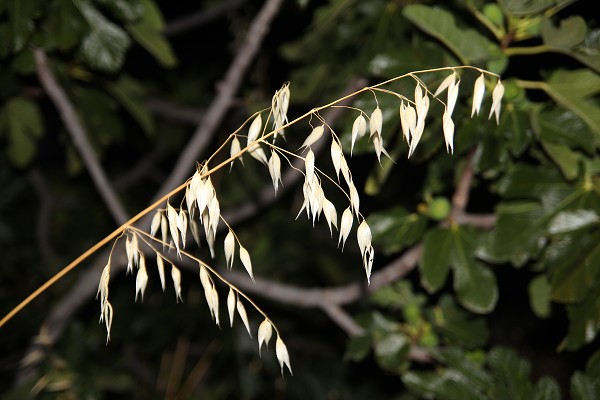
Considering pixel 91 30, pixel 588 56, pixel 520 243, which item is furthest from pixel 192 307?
pixel 588 56

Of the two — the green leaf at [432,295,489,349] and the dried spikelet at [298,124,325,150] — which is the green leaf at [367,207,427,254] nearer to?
the green leaf at [432,295,489,349]

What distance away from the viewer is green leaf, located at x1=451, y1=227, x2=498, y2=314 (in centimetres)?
125

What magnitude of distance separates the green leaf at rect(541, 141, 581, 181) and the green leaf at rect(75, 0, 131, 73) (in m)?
0.73

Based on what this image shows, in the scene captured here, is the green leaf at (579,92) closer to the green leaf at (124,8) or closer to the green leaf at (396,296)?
the green leaf at (396,296)

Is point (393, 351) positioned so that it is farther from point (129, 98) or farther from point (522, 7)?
point (129, 98)

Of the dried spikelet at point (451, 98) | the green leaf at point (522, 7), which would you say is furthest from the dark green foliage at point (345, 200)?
Answer: the dried spikelet at point (451, 98)

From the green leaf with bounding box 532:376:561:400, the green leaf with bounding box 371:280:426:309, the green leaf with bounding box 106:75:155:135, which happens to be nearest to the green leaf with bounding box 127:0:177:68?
the green leaf with bounding box 106:75:155:135

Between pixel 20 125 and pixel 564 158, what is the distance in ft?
3.58

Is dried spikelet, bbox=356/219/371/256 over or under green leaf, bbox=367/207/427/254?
over

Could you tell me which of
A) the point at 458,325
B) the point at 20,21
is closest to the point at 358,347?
the point at 458,325

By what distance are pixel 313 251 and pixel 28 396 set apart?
3.00ft

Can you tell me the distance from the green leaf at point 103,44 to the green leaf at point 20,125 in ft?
1.01

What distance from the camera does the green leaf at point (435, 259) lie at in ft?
4.13

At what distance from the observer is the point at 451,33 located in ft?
3.66
